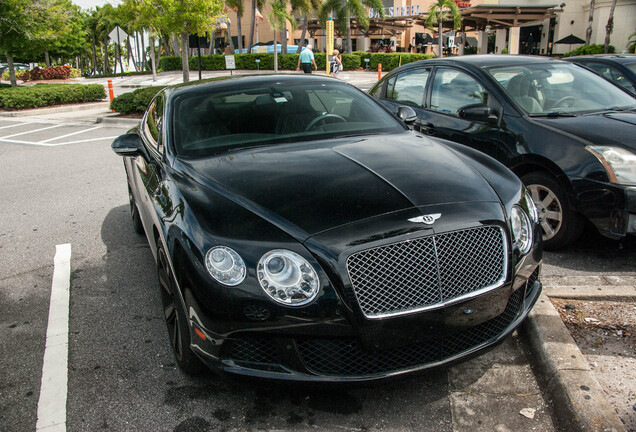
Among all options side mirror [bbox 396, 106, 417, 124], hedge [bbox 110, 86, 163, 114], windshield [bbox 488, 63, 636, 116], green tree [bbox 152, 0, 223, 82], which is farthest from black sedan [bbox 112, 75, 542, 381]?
green tree [bbox 152, 0, 223, 82]

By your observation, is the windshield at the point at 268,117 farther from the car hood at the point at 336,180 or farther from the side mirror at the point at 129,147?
the side mirror at the point at 129,147

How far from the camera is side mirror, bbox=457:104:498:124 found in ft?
16.4

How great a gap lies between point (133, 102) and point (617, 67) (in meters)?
12.7

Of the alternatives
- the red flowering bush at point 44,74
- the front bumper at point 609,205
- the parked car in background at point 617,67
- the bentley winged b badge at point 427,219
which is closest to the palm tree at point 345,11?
the red flowering bush at point 44,74

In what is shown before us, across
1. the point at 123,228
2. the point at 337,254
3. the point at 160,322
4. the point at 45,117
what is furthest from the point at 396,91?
the point at 45,117

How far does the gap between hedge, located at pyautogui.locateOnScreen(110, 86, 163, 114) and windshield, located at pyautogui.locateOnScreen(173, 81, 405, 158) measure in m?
12.5

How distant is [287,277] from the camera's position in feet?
7.83

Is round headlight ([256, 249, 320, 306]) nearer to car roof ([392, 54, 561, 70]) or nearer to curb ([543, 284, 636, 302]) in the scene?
curb ([543, 284, 636, 302])

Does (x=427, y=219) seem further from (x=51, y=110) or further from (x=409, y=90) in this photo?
(x=51, y=110)

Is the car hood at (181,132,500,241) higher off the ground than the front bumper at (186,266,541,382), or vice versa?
the car hood at (181,132,500,241)

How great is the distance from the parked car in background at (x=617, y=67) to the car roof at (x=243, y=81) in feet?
14.1

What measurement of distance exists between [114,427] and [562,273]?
3328 mm

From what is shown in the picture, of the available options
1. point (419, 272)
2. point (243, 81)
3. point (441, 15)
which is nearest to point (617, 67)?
point (243, 81)

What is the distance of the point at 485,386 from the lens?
2855 millimetres
